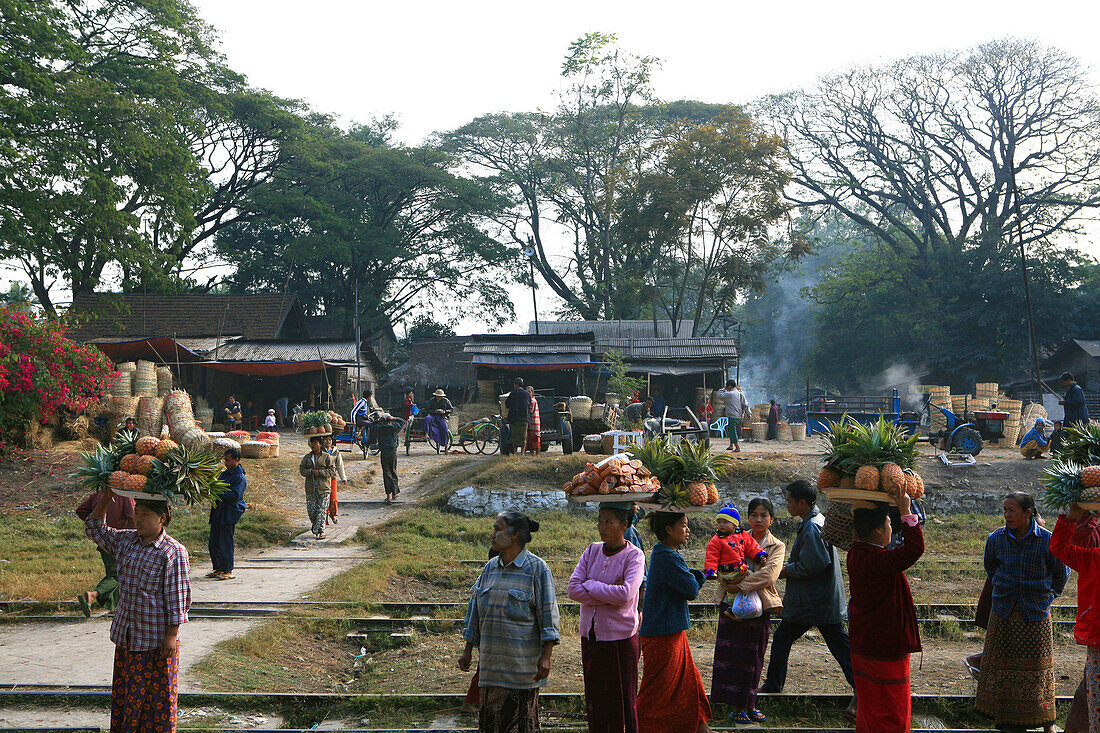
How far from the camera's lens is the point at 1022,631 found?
17.5 feet

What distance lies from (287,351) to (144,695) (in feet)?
86.8

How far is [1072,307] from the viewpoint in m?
33.2

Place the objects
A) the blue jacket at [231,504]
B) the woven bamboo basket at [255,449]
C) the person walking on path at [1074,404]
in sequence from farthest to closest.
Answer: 1. the woven bamboo basket at [255,449]
2. the person walking on path at [1074,404]
3. the blue jacket at [231,504]

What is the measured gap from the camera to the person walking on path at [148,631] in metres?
4.34

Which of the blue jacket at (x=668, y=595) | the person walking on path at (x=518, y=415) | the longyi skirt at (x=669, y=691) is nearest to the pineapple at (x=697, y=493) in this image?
the blue jacket at (x=668, y=595)

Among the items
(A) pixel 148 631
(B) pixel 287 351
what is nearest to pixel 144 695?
(A) pixel 148 631

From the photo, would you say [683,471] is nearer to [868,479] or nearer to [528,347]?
[868,479]

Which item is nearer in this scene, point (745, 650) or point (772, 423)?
point (745, 650)

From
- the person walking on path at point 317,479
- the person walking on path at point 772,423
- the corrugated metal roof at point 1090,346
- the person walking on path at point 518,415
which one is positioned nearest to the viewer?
the person walking on path at point 317,479

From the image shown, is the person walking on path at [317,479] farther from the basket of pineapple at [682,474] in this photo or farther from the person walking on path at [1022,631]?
the person walking on path at [1022,631]

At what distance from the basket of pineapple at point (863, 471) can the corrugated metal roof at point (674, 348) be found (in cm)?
2550

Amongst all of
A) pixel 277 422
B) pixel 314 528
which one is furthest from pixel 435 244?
pixel 314 528

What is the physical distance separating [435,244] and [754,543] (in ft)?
124

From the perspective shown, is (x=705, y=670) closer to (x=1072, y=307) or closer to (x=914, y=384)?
(x=1072, y=307)
